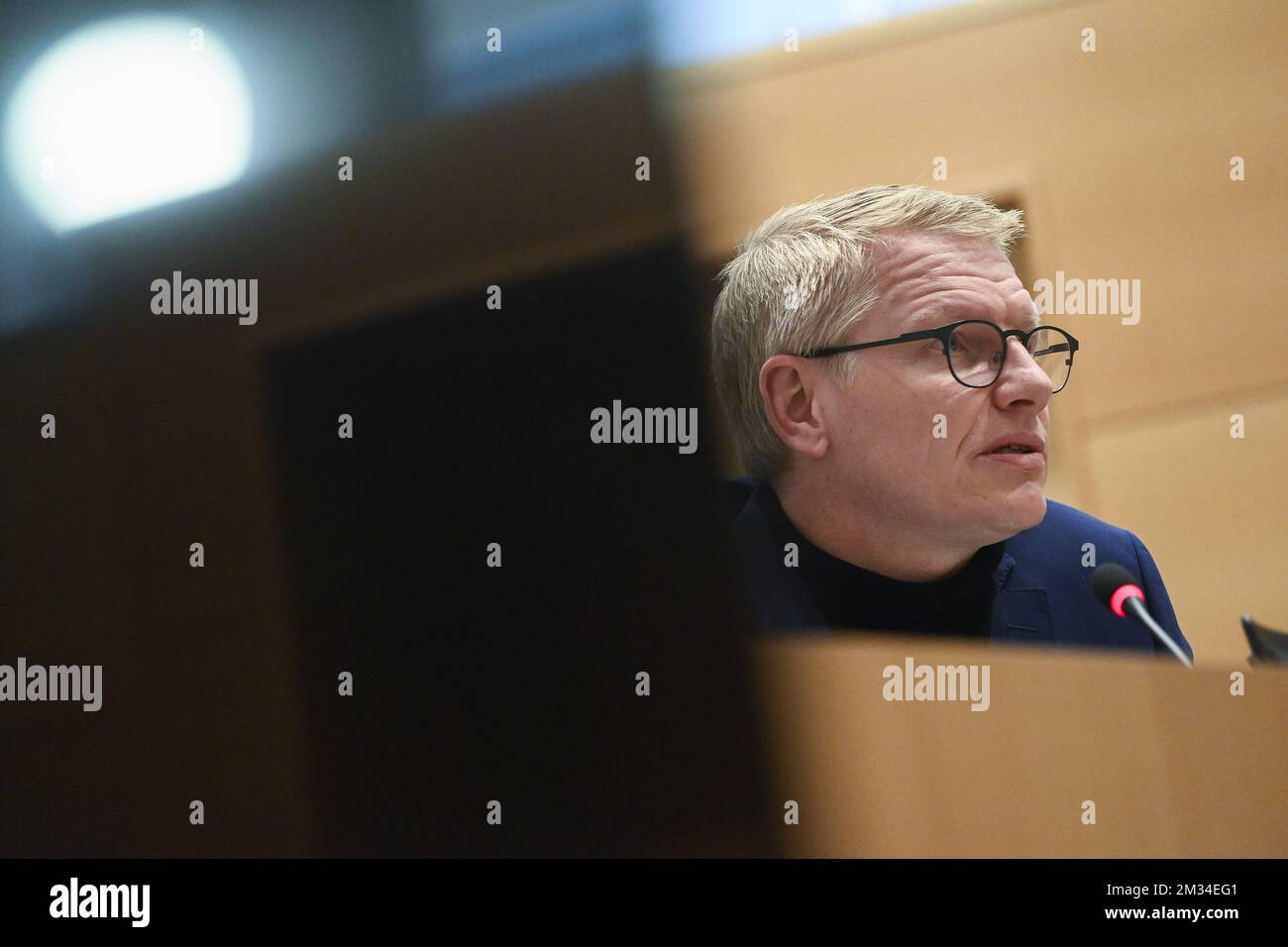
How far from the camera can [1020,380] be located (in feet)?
7.25

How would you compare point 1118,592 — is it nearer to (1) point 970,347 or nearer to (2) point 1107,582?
(2) point 1107,582

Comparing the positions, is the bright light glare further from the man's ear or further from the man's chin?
the man's chin

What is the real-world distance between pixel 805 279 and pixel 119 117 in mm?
1596

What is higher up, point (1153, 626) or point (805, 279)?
point (805, 279)

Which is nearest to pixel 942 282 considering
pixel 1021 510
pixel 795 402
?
pixel 795 402

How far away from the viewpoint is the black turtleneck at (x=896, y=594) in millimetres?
2283

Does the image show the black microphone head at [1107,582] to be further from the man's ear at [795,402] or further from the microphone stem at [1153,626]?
the man's ear at [795,402]

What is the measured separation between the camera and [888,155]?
2.36 m

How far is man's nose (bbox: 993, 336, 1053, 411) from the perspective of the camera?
220 centimetres

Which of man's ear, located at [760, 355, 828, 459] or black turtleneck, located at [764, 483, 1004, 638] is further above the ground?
man's ear, located at [760, 355, 828, 459]

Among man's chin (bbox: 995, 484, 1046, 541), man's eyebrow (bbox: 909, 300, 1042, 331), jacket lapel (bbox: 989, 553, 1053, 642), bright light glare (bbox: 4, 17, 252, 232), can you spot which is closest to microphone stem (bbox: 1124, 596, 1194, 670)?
jacket lapel (bbox: 989, 553, 1053, 642)

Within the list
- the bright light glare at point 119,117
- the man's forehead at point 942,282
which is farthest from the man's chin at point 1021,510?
the bright light glare at point 119,117

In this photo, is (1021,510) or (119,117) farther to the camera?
A: (119,117)
